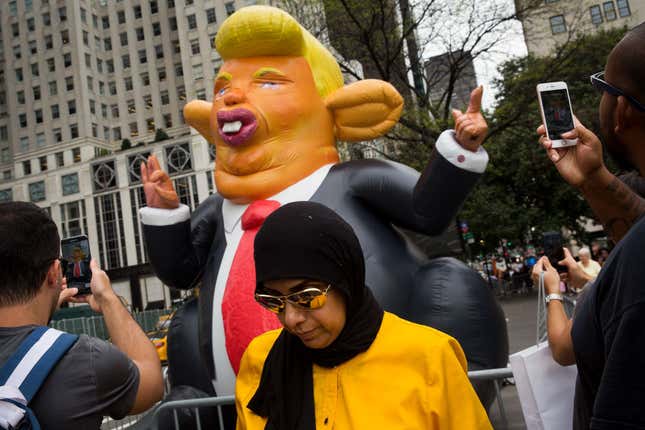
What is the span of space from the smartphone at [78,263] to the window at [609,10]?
1685 inches

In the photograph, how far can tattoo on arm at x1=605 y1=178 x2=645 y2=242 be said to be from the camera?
2.06m

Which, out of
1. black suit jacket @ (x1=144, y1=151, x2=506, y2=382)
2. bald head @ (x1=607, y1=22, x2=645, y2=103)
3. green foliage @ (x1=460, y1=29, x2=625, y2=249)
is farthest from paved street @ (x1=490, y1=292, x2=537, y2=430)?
green foliage @ (x1=460, y1=29, x2=625, y2=249)

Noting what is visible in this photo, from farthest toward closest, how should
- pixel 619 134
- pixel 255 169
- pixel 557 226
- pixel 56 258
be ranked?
pixel 557 226, pixel 255 169, pixel 56 258, pixel 619 134

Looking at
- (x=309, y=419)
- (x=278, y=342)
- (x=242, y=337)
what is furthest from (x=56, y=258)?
(x=242, y=337)

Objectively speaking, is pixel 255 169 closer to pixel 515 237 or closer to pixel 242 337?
pixel 242 337

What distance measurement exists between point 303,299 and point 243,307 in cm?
153

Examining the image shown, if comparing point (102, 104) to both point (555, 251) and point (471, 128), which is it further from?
point (555, 251)

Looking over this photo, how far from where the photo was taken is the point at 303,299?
1735mm

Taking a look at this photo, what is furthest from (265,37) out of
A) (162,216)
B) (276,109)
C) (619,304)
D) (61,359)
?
(619,304)

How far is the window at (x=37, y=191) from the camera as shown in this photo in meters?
43.7

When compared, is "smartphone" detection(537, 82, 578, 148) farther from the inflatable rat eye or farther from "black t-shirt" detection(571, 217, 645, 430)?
the inflatable rat eye

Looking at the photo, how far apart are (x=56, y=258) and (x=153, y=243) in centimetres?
179

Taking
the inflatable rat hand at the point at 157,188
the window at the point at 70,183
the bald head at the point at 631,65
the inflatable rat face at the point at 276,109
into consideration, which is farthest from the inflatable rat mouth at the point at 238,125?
the window at the point at 70,183

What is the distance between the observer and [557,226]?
19219 mm
